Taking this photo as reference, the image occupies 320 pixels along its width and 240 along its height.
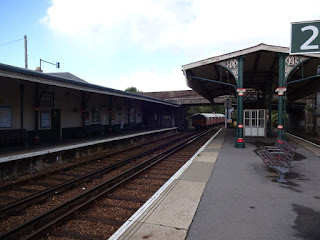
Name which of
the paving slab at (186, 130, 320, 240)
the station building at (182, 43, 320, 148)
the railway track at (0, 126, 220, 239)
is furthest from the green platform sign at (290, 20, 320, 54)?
the station building at (182, 43, 320, 148)

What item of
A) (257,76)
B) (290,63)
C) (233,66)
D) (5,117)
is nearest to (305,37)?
(233,66)

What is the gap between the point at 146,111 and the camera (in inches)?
1084

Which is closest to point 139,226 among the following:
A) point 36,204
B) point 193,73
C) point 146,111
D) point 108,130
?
point 36,204

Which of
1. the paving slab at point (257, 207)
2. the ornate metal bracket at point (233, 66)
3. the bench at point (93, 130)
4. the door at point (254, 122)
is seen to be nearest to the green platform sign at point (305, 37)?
the paving slab at point (257, 207)

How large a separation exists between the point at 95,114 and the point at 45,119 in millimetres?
4790

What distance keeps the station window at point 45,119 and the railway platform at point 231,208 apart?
8.68 meters

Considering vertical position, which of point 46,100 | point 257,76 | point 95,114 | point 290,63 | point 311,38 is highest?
point 257,76

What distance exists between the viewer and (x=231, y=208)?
14.6ft

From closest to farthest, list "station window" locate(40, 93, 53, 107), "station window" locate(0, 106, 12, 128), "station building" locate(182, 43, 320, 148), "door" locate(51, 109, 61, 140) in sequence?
"station window" locate(0, 106, 12, 128) < "station window" locate(40, 93, 53, 107) < "station building" locate(182, 43, 320, 148) < "door" locate(51, 109, 61, 140)

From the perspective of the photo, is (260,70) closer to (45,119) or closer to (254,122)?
(254,122)

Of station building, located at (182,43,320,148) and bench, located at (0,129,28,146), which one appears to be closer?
bench, located at (0,129,28,146)

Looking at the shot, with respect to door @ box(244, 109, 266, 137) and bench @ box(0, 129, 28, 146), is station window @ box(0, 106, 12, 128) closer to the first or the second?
bench @ box(0, 129, 28, 146)

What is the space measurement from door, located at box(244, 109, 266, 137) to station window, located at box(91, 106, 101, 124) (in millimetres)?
11150

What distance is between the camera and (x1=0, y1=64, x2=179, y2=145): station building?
9.94 m
